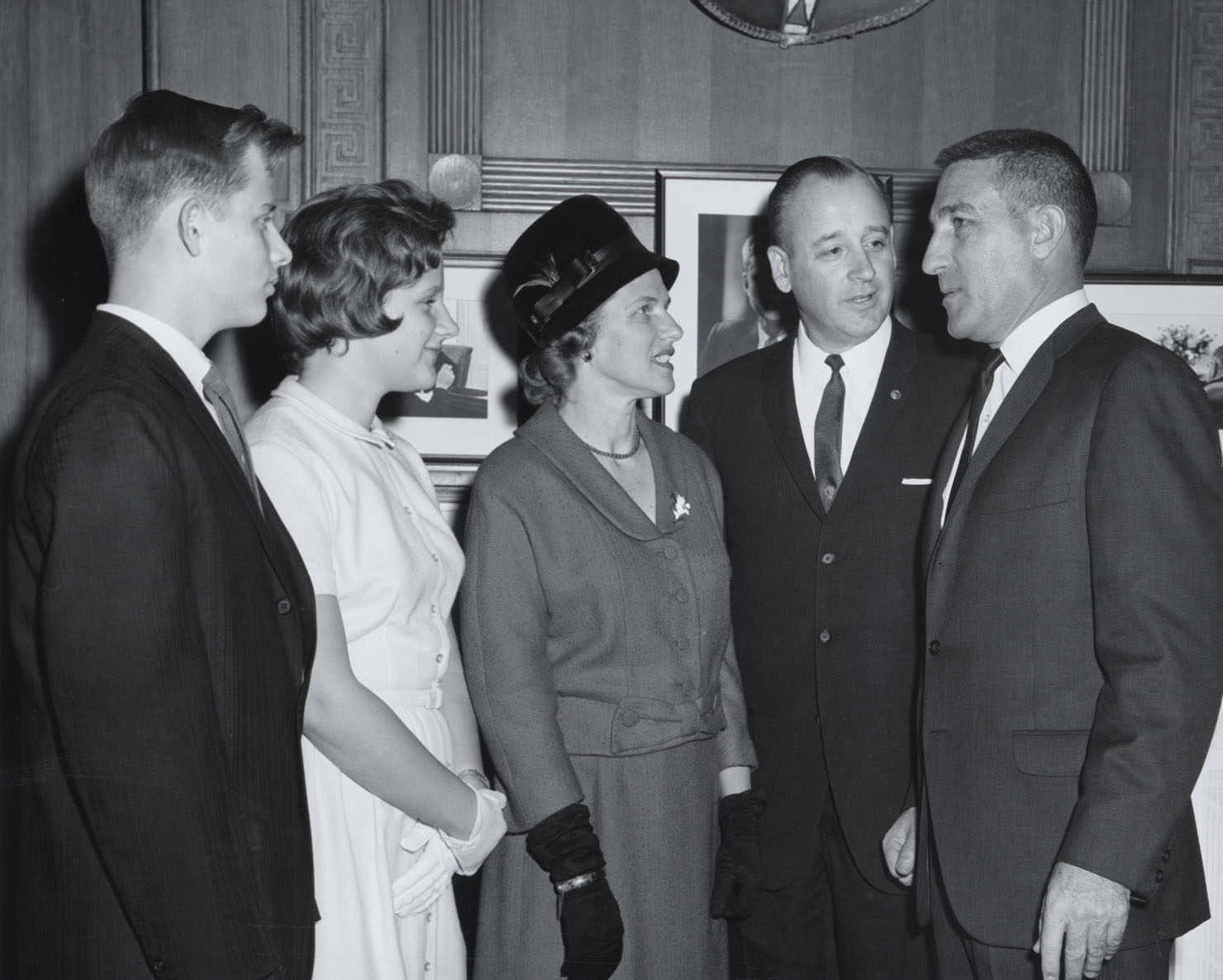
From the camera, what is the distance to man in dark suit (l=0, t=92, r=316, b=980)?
143 centimetres

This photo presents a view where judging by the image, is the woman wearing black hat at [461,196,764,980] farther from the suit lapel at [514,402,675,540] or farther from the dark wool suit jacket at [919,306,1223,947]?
the dark wool suit jacket at [919,306,1223,947]

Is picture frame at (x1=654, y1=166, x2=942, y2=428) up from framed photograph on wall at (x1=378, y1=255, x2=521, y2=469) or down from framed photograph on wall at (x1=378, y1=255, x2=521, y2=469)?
up

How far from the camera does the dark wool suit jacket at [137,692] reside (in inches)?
56.1

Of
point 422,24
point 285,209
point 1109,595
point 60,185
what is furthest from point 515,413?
point 1109,595

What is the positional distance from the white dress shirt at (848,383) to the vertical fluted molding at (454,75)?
3.68 ft

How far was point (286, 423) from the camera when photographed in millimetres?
2070

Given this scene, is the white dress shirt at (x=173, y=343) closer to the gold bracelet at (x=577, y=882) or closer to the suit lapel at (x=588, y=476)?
the suit lapel at (x=588, y=476)

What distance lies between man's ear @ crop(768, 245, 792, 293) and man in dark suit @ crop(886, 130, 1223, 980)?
1.99 ft

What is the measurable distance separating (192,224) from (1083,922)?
1.61 m

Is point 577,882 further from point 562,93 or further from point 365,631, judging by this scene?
point 562,93

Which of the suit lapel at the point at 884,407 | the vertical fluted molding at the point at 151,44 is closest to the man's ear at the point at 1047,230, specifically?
the suit lapel at the point at 884,407

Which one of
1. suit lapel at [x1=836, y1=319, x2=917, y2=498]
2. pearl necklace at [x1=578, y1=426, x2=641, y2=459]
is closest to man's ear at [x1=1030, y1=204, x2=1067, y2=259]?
suit lapel at [x1=836, y1=319, x2=917, y2=498]

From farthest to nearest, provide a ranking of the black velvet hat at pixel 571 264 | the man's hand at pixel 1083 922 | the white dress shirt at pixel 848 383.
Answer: the white dress shirt at pixel 848 383, the black velvet hat at pixel 571 264, the man's hand at pixel 1083 922

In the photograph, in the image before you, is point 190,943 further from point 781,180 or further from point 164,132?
point 781,180
